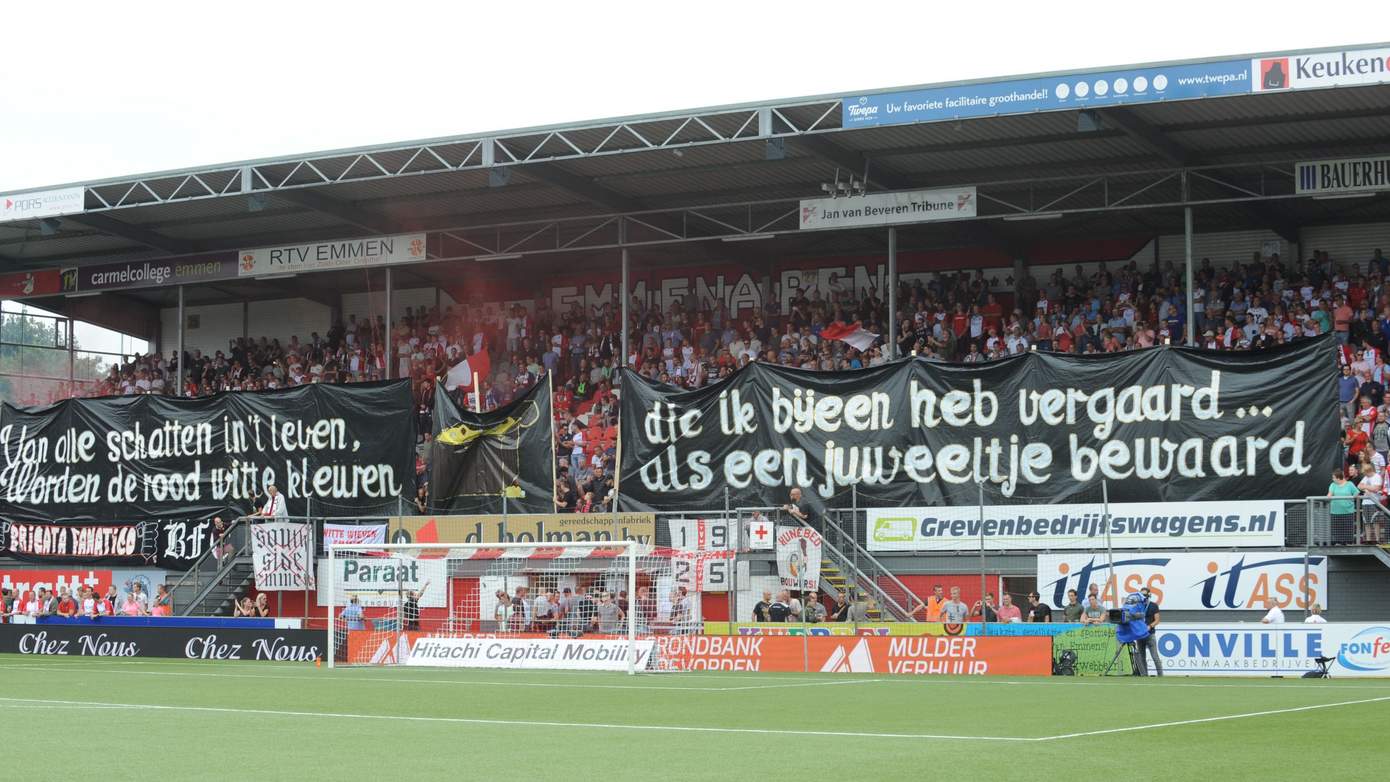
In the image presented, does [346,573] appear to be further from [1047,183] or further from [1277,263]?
[1277,263]

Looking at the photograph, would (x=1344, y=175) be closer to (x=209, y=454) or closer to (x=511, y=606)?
(x=511, y=606)

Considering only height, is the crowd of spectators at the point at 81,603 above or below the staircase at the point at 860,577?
below

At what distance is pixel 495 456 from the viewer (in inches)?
1293

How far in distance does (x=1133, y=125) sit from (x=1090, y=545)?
7735 mm

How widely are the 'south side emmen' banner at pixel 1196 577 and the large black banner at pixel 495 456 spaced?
10221mm

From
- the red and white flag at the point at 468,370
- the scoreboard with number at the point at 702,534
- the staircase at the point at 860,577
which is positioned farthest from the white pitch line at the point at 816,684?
the red and white flag at the point at 468,370

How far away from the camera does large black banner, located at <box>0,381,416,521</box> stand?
35.0 m

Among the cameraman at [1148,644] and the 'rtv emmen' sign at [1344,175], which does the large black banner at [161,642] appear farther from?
the 'rtv emmen' sign at [1344,175]

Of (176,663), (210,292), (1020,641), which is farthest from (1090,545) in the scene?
(210,292)

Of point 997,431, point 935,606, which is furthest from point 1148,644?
point 997,431

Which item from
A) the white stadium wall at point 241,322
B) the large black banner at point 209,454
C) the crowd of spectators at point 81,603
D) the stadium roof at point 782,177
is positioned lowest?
the crowd of spectators at point 81,603

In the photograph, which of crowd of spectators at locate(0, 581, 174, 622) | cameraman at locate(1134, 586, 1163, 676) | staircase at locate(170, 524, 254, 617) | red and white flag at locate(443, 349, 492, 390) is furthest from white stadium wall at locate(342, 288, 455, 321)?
cameraman at locate(1134, 586, 1163, 676)

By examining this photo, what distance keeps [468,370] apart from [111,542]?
9.26 m

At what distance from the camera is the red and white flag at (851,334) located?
36.0 m
